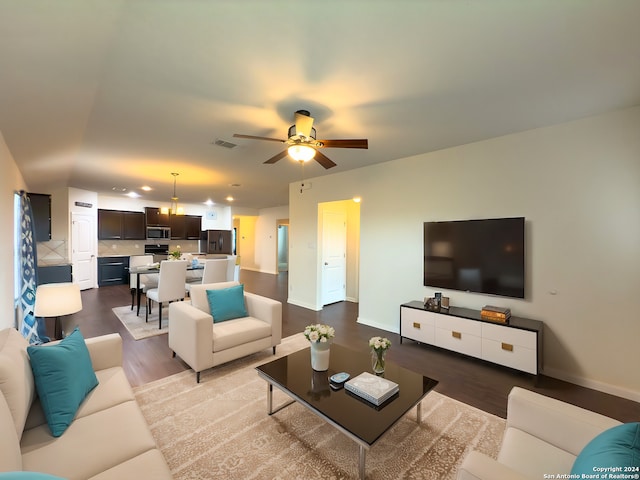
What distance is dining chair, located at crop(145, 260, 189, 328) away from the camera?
4387mm

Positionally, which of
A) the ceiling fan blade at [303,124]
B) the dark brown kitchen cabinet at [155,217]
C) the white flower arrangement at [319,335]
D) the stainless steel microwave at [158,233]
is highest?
the ceiling fan blade at [303,124]

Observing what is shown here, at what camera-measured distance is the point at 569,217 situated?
281cm

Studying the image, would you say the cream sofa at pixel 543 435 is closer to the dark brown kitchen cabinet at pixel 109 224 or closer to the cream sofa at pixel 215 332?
the cream sofa at pixel 215 332

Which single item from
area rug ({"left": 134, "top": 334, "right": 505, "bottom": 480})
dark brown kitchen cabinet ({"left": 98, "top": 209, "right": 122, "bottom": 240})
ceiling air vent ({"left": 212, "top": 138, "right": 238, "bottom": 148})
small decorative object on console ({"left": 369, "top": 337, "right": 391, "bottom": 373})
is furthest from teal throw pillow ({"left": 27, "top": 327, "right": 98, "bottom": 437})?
dark brown kitchen cabinet ({"left": 98, "top": 209, "right": 122, "bottom": 240})

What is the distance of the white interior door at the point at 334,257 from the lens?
5602mm

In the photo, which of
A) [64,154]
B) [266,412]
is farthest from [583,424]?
[64,154]

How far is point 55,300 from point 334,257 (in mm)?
4270

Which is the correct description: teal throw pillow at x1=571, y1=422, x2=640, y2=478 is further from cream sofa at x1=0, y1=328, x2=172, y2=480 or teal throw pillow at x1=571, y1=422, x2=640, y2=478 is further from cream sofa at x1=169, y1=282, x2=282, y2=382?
cream sofa at x1=169, y1=282, x2=282, y2=382

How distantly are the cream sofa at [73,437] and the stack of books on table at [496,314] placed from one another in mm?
3107

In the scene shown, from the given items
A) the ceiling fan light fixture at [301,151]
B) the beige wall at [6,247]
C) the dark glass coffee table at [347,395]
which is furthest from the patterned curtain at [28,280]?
the ceiling fan light fixture at [301,151]

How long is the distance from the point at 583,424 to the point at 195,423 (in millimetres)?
2386

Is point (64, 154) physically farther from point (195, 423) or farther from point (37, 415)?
point (195, 423)

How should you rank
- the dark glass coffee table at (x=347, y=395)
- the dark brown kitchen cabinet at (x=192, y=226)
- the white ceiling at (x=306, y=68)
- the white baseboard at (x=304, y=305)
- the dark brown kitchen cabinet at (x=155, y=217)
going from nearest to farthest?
the white ceiling at (x=306, y=68)
the dark glass coffee table at (x=347, y=395)
the white baseboard at (x=304, y=305)
the dark brown kitchen cabinet at (x=155, y=217)
the dark brown kitchen cabinet at (x=192, y=226)

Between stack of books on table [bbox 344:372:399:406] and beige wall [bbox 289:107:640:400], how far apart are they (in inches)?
83.9
